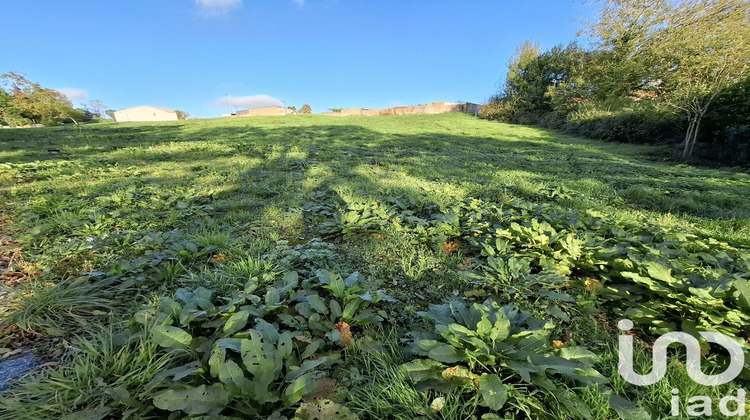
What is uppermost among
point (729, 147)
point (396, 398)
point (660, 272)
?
point (729, 147)

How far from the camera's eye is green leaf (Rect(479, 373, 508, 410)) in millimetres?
1021

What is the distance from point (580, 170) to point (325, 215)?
6058 millimetres

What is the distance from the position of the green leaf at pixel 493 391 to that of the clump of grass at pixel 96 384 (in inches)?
48.7

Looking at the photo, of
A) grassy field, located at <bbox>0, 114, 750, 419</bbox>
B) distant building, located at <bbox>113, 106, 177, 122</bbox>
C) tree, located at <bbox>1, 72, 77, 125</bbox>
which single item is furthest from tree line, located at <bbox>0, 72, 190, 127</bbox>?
grassy field, located at <bbox>0, 114, 750, 419</bbox>

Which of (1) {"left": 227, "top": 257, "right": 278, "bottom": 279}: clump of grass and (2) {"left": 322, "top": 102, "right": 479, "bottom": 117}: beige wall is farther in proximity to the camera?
(2) {"left": 322, "top": 102, "right": 479, "bottom": 117}: beige wall

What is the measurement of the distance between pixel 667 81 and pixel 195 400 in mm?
17132

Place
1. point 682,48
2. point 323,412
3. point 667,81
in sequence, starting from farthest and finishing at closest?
point 667,81 < point 682,48 < point 323,412

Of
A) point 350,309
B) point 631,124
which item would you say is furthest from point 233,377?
point 631,124

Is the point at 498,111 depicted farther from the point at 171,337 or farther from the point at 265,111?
the point at 265,111

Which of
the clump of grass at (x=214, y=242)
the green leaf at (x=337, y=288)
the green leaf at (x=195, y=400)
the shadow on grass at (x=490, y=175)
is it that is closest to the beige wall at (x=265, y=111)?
the shadow on grass at (x=490, y=175)

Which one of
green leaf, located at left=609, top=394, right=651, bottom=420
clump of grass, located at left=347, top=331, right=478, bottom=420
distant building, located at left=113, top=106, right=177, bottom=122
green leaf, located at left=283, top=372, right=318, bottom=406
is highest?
distant building, located at left=113, top=106, right=177, bottom=122

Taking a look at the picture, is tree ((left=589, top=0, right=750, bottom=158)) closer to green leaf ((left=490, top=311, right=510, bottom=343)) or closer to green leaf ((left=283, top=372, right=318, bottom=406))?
green leaf ((left=490, top=311, right=510, bottom=343))

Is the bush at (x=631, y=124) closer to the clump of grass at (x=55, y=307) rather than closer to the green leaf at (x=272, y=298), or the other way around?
the green leaf at (x=272, y=298)

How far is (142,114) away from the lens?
51500 mm
